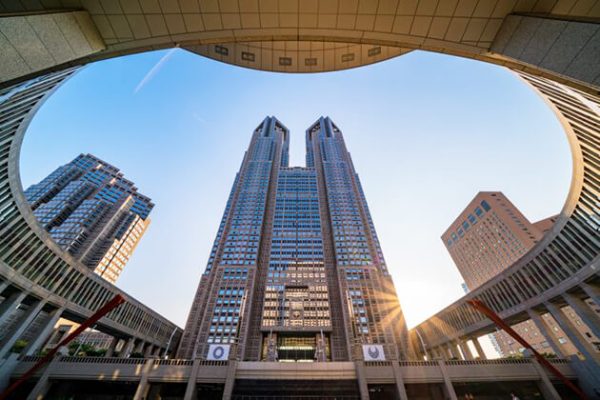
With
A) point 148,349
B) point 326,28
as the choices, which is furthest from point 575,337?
point 148,349

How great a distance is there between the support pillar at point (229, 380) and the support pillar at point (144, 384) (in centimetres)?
714

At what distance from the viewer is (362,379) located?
71.9 ft

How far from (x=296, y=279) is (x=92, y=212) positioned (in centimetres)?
8822

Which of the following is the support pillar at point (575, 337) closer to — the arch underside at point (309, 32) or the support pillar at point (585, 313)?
the support pillar at point (585, 313)

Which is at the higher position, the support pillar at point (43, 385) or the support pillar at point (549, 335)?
the support pillar at point (549, 335)

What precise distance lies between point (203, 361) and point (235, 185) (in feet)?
284

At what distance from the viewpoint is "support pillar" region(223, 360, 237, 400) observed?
21.4m

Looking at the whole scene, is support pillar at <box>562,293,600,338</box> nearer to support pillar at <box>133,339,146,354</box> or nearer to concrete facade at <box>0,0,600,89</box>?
concrete facade at <box>0,0,600,89</box>

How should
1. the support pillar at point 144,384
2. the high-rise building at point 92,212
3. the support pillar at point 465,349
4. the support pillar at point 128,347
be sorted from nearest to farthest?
the support pillar at point 144,384 → the support pillar at point 128,347 → the support pillar at point 465,349 → the high-rise building at point 92,212

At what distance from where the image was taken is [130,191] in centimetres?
11800

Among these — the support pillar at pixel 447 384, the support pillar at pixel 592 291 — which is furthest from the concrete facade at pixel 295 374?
the support pillar at pixel 592 291

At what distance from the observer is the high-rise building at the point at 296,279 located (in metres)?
57.8

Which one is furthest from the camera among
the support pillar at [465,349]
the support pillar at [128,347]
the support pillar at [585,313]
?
the support pillar at [465,349]

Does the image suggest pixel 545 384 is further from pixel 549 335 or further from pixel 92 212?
pixel 92 212
